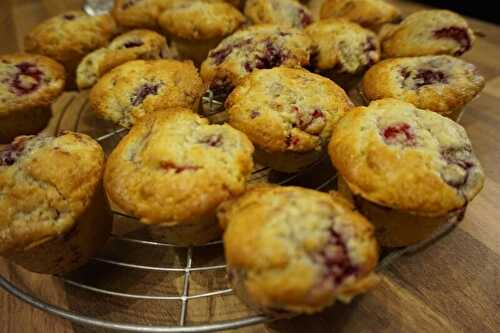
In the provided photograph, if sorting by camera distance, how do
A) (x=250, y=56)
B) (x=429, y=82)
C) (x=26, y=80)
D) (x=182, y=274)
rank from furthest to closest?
(x=26, y=80)
(x=250, y=56)
(x=429, y=82)
(x=182, y=274)

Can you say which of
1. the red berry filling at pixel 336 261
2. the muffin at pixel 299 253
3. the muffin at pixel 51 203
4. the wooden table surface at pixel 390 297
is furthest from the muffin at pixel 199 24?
the red berry filling at pixel 336 261

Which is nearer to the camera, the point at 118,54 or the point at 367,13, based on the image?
the point at 118,54

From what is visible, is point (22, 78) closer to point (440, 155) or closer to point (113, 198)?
point (113, 198)

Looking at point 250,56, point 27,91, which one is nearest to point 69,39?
point 27,91

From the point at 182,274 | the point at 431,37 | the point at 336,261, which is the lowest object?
the point at 182,274

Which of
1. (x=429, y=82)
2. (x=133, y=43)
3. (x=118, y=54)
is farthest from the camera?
(x=133, y=43)

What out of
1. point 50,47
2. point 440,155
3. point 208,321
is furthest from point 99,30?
point 440,155

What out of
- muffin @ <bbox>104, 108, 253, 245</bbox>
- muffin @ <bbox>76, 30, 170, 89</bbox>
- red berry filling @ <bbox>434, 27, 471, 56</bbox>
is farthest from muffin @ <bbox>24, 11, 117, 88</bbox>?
red berry filling @ <bbox>434, 27, 471, 56</bbox>

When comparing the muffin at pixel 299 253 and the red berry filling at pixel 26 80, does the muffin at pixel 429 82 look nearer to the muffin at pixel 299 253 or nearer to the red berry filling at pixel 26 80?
the muffin at pixel 299 253

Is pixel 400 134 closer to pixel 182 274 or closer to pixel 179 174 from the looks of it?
pixel 179 174

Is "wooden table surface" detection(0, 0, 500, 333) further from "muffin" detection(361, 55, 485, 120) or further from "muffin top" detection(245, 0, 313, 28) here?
"muffin top" detection(245, 0, 313, 28)
